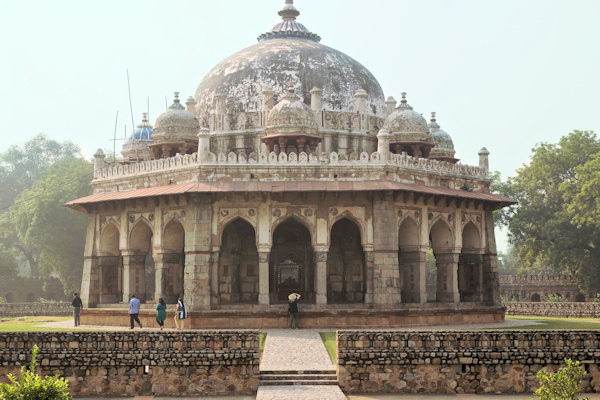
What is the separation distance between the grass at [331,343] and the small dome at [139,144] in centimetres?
1247

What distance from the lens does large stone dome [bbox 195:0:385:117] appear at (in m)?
28.2

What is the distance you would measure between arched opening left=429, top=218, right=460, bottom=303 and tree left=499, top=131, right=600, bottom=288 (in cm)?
1324

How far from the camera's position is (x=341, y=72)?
29.1 metres

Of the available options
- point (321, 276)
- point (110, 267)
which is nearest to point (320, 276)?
point (321, 276)

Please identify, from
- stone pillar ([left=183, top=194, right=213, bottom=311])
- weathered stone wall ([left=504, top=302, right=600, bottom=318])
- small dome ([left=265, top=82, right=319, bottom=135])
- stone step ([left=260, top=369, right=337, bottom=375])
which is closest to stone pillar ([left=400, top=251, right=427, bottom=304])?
small dome ([left=265, top=82, right=319, bottom=135])

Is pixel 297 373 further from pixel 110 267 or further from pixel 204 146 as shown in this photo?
pixel 110 267

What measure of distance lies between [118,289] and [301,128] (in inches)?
332

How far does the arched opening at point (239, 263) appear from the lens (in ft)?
83.9

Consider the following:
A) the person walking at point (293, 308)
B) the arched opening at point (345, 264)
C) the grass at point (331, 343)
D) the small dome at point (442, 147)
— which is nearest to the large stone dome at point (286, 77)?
the small dome at point (442, 147)

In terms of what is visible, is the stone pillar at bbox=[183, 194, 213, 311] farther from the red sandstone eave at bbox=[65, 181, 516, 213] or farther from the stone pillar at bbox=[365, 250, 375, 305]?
the stone pillar at bbox=[365, 250, 375, 305]

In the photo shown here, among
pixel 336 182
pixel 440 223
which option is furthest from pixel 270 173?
pixel 440 223

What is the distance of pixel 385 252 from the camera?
899 inches

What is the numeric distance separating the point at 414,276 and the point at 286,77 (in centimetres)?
873

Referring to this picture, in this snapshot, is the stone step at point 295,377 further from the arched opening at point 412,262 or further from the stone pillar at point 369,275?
the arched opening at point 412,262
